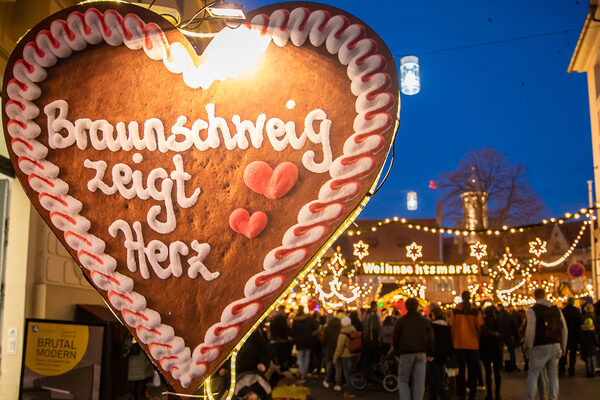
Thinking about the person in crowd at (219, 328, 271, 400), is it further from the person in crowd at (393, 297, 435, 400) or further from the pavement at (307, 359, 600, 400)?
the pavement at (307, 359, 600, 400)

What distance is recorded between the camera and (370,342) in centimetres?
1588

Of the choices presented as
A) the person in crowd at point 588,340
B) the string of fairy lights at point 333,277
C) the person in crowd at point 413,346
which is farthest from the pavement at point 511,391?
the person in crowd at point 413,346

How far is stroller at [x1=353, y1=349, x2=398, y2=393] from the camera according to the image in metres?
15.0

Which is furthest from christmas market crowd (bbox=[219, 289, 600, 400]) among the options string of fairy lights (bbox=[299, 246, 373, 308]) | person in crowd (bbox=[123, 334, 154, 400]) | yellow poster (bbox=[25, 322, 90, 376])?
string of fairy lights (bbox=[299, 246, 373, 308])

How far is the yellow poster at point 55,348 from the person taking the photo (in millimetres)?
7380

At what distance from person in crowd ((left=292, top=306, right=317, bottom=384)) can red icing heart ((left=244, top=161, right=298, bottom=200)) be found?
41.9 feet

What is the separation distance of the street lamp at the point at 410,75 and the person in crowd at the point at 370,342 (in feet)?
19.0

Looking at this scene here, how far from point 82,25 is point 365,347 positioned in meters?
12.8

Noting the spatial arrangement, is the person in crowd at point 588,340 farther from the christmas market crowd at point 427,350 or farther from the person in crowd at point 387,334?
the person in crowd at point 387,334

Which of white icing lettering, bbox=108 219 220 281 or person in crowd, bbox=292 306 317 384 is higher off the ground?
white icing lettering, bbox=108 219 220 281

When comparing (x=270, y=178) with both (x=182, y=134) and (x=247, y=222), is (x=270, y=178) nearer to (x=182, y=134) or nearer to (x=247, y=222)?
(x=247, y=222)

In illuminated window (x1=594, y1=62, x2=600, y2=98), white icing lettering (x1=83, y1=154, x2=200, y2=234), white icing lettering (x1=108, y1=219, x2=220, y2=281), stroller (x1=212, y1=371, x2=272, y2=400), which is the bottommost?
stroller (x1=212, y1=371, x2=272, y2=400)

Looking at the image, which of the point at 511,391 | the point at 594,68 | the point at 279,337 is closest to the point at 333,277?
the point at 594,68

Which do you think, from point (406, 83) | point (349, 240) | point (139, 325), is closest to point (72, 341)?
point (139, 325)
